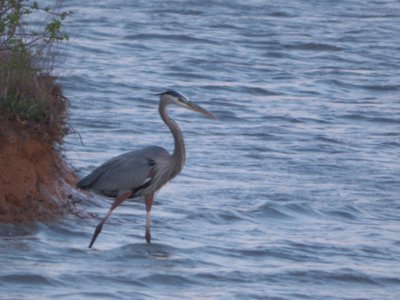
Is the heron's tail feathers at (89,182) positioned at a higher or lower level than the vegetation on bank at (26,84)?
lower

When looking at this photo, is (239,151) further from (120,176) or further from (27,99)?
(27,99)

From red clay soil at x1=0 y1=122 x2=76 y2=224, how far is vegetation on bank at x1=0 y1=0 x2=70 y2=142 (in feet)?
0.40

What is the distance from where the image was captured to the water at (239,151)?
958cm

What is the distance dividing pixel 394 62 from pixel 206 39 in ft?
13.4

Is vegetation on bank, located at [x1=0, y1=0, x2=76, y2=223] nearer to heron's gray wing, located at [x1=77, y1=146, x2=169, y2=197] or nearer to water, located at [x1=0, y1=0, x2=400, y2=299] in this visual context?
water, located at [x1=0, y1=0, x2=400, y2=299]

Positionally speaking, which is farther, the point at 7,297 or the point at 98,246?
the point at 98,246

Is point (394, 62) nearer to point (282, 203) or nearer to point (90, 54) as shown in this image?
point (90, 54)

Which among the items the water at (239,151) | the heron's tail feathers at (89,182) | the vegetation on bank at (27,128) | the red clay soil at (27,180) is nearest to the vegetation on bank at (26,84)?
the vegetation on bank at (27,128)

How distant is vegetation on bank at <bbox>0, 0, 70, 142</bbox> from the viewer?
10320 millimetres

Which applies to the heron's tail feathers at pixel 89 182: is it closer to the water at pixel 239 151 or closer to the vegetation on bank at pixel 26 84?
the water at pixel 239 151

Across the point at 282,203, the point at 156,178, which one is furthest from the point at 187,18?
the point at 156,178

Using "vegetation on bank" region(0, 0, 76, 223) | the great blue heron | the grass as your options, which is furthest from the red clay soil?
the great blue heron

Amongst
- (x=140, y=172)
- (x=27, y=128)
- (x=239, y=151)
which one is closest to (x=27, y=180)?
(x=27, y=128)

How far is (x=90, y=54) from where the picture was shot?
75.2 feet
